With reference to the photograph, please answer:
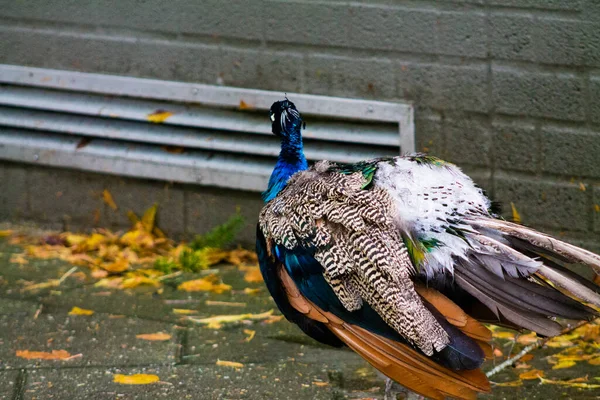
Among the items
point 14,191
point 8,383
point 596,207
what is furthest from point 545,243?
point 14,191

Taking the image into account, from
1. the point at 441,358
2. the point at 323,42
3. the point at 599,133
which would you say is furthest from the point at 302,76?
the point at 441,358

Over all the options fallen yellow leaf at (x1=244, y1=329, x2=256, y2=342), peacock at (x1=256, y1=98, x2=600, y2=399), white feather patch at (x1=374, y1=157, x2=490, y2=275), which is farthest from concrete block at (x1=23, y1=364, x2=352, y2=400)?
white feather patch at (x1=374, y1=157, x2=490, y2=275)

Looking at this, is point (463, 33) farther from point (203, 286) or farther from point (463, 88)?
point (203, 286)

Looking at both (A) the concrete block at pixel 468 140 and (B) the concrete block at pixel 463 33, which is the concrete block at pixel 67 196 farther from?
(B) the concrete block at pixel 463 33

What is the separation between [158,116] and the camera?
6117mm

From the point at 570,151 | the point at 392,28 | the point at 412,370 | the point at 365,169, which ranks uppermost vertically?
the point at 392,28

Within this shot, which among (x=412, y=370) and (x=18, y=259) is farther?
(x=18, y=259)

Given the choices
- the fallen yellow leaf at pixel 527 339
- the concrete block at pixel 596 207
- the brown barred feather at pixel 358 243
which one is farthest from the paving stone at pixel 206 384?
the concrete block at pixel 596 207

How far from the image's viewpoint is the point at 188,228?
6.25 metres

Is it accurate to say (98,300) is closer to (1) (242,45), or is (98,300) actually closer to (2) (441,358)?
(1) (242,45)

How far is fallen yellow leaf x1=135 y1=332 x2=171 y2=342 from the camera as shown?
4891mm

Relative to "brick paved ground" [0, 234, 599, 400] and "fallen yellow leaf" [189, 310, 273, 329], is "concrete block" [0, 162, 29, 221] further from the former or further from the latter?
"fallen yellow leaf" [189, 310, 273, 329]

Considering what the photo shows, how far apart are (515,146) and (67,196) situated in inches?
116

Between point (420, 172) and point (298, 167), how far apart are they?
70 centimetres
